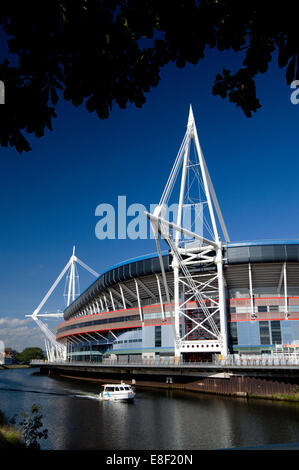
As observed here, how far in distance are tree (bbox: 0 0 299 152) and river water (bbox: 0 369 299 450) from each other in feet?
72.7

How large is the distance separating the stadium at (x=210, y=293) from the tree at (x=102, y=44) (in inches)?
1732

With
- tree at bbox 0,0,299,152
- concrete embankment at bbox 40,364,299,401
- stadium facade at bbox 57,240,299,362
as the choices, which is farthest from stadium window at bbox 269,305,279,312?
tree at bbox 0,0,299,152

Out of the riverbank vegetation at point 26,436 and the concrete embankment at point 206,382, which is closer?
the riverbank vegetation at point 26,436

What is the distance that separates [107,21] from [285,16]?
2.36 meters

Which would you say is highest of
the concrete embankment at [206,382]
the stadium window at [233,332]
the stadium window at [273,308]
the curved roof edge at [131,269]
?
the curved roof edge at [131,269]

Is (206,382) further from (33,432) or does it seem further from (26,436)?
(33,432)

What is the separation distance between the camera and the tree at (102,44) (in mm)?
4816

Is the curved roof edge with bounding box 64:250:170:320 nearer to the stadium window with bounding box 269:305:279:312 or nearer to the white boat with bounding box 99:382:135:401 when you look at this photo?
the stadium window with bounding box 269:305:279:312

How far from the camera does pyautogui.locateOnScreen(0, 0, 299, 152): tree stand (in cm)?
482

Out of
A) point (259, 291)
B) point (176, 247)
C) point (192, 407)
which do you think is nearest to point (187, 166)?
point (176, 247)

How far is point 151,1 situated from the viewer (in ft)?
17.7

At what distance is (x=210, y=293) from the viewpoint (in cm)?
6400

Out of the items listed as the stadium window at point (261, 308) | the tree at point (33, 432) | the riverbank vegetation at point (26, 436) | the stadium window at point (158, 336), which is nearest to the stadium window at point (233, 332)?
the stadium window at point (261, 308)

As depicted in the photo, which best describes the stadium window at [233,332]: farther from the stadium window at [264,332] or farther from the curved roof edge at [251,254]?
A: the curved roof edge at [251,254]
